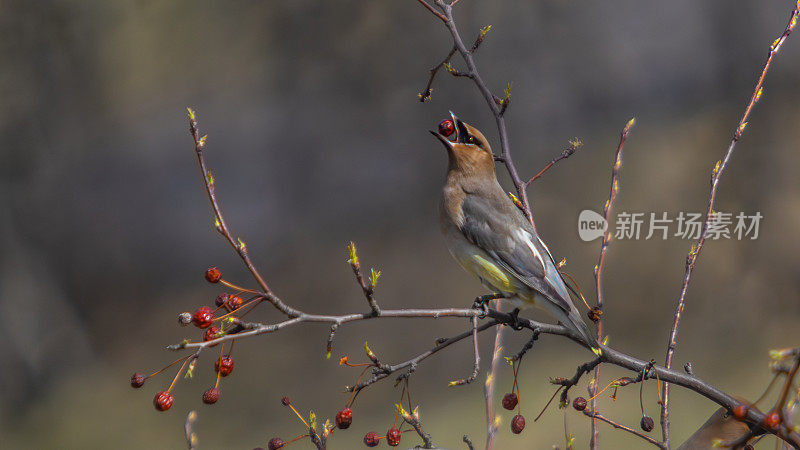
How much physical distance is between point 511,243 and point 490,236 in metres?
0.04

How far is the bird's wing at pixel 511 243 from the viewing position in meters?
1.18

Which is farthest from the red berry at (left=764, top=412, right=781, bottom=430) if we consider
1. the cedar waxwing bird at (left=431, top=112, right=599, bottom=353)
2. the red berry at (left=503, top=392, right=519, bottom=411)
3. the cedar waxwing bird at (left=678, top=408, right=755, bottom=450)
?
the cedar waxwing bird at (left=431, top=112, right=599, bottom=353)

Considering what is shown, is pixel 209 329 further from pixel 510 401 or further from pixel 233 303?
pixel 510 401

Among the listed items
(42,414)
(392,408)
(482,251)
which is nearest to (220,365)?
(482,251)

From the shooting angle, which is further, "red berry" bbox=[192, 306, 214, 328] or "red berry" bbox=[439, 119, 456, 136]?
"red berry" bbox=[439, 119, 456, 136]

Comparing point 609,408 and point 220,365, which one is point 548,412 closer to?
point 609,408

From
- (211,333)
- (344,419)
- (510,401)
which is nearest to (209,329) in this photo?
(211,333)

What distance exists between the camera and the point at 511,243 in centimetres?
124

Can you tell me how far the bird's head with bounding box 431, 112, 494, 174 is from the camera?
131cm

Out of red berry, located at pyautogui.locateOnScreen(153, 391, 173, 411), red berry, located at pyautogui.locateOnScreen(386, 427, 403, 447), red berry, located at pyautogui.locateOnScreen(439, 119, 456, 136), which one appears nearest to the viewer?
red berry, located at pyautogui.locateOnScreen(153, 391, 173, 411)

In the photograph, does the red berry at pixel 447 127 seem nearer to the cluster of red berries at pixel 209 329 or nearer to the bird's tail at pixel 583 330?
the bird's tail at pixel 583 330

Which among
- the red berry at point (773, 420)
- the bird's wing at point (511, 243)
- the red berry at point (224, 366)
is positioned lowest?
the red berry at point (224, 366)

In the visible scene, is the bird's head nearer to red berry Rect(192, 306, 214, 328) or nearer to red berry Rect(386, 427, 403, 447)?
red berry Rect(386, 427, 403, 447)

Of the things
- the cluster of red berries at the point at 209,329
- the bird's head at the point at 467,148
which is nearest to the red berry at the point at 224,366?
the cluster of red berries at the point at 209,329
